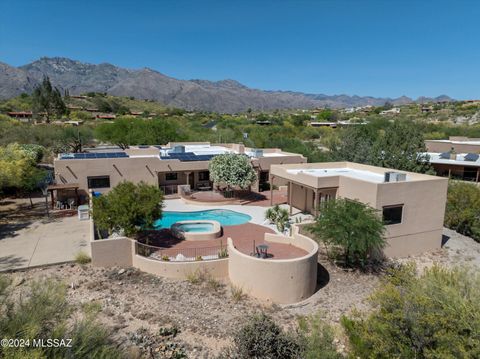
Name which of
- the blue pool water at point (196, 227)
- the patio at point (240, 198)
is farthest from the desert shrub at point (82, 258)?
the patio at point (240, 198)

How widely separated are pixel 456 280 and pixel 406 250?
41.1ft

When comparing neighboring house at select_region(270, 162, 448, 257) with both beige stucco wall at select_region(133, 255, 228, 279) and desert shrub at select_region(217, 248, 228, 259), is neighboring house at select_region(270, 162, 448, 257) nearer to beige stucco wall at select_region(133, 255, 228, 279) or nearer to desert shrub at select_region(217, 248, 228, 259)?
desert shrub at select_region(217, 248, 228, 259)

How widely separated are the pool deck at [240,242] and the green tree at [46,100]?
71.2 m

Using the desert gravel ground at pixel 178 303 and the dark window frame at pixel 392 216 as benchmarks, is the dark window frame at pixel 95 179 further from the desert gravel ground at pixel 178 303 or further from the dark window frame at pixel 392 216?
the dark window frame at pixel 392 216

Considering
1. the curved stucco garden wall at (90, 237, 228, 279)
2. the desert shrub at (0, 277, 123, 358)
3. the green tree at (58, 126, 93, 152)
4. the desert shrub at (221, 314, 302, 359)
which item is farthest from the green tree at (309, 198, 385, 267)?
the green tree at (58, 126, 93, 152)

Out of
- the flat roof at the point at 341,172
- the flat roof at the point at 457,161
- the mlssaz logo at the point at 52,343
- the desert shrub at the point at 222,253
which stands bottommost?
the desert shrub at the point at 222,253

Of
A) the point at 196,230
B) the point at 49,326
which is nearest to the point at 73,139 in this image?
the point at 196,230

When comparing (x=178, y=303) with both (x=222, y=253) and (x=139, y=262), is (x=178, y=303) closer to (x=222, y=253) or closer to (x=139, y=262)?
(x=222, y=253)

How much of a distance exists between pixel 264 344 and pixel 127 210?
33.7 feet

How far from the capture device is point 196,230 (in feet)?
71.8

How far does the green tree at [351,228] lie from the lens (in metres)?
17.6

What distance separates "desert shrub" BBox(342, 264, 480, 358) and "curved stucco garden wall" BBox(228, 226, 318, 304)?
524 cm

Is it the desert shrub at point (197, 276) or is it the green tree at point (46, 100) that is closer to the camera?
the desert shrub at point (197, 276)

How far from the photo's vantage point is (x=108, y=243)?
1700 centimetres
